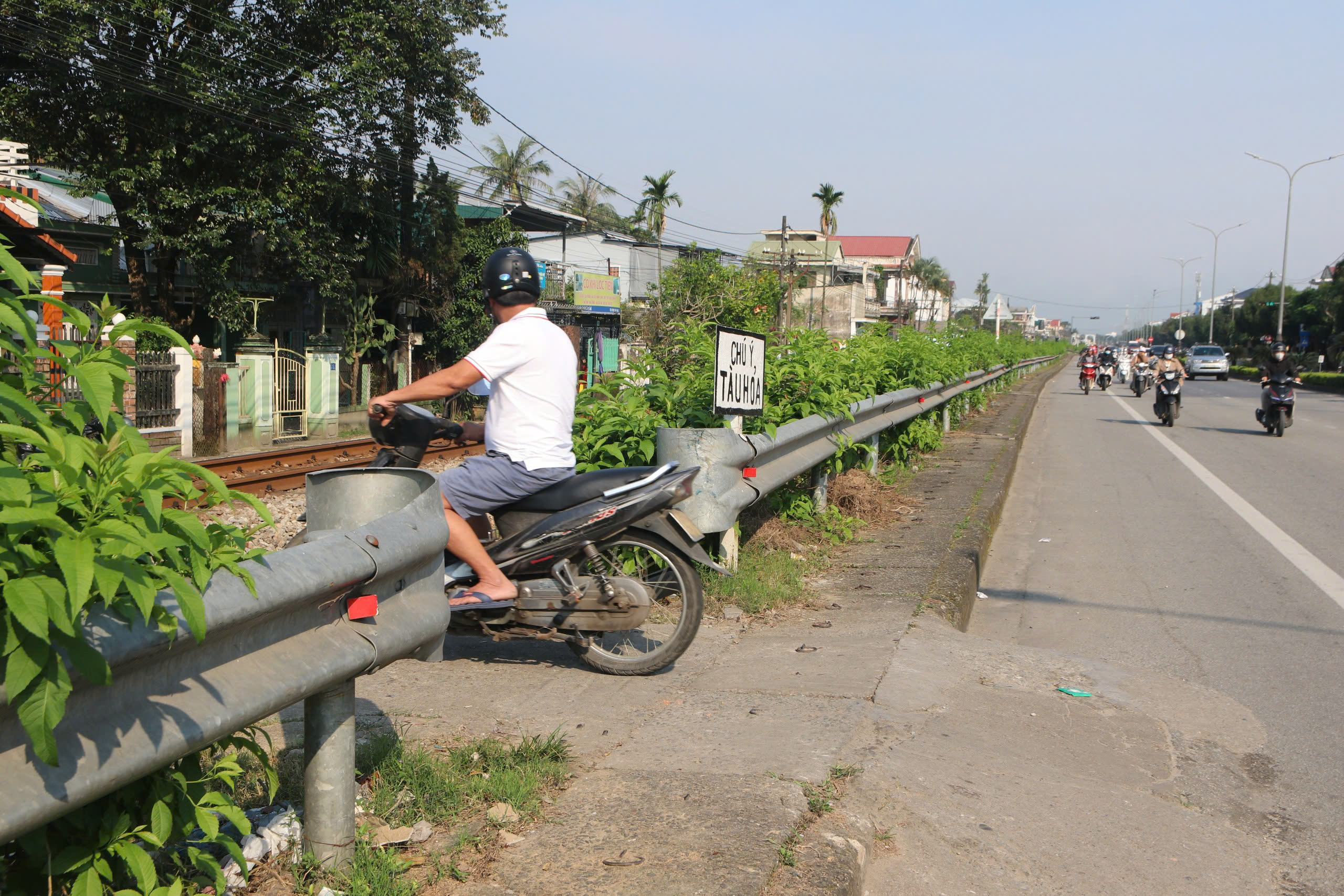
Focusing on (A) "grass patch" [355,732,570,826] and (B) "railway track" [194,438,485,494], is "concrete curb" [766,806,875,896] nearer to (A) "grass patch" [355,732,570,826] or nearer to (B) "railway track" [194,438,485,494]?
(A) "grass patch" [355,732,570,826]

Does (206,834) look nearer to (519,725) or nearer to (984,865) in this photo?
(519,725)

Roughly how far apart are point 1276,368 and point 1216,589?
13.0 m

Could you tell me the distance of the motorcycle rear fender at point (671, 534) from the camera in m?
4.61

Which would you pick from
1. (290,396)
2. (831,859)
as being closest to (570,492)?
(831,859)

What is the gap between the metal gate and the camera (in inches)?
811

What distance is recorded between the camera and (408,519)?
2580 mm

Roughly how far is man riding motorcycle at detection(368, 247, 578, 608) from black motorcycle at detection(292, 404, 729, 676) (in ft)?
0.27

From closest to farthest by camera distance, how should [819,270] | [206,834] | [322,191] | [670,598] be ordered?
[206,834], [670,598], [322,191], [819,270]

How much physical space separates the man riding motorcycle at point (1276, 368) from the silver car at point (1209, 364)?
108ft

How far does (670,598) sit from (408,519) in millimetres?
2394

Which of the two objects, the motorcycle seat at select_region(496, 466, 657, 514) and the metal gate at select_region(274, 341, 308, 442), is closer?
the motorcycle seat at select_region(496, 466, 657, 514)

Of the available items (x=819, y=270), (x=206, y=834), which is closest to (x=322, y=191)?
(x=206, y=834)

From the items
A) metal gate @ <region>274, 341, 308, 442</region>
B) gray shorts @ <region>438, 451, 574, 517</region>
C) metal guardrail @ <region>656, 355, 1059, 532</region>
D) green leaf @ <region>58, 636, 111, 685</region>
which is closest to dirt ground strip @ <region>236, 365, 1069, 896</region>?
metal guardrail @ <region>656, 355, 1059, 532</region>

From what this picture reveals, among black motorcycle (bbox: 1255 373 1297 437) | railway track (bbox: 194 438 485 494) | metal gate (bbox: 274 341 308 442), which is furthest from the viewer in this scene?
metal gate (bbox: 274 341 308 442)
